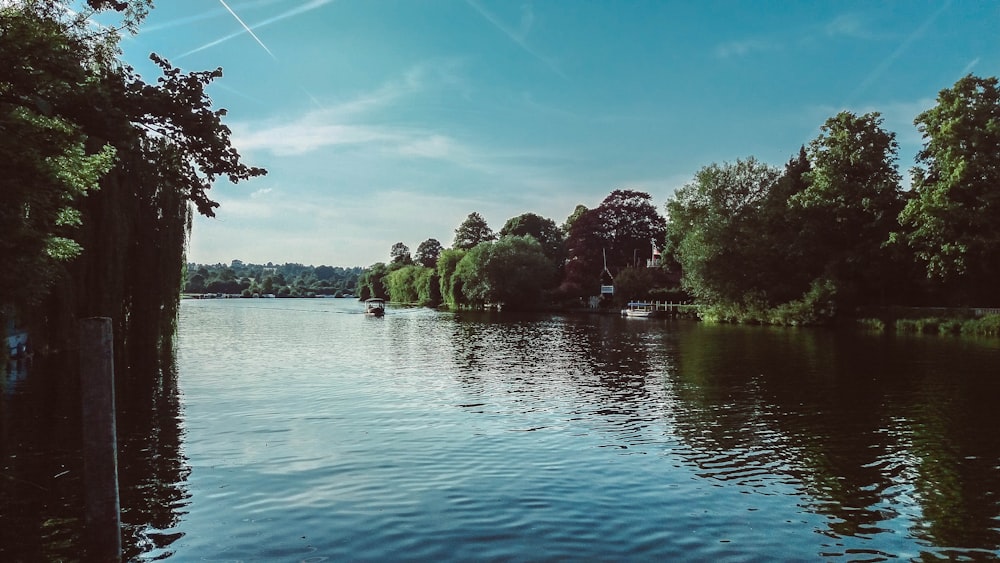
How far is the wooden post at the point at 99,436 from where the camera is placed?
842 cm

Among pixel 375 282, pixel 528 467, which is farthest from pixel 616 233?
pixel 528 467

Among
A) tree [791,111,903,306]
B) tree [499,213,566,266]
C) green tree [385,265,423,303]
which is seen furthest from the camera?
green tree [385,265,423,303]

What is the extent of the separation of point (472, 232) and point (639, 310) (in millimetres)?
73775

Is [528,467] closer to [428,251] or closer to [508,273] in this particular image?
[508,273]

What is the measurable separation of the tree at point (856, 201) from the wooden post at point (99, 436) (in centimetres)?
6348

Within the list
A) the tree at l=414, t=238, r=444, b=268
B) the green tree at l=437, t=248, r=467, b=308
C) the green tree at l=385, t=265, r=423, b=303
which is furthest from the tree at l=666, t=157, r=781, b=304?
the tree at l=414, t=238, r=444, b=268

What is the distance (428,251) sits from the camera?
17688 cm

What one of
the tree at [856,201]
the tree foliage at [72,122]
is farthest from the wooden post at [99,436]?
the tree at [856,201]

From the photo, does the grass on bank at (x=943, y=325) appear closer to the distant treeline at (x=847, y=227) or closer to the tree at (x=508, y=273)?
the distant treeline at (x=847, y=227)

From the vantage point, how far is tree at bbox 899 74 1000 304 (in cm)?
5084

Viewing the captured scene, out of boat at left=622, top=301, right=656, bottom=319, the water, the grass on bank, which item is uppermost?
boat at left=622, top=301, right=656, bottom=319

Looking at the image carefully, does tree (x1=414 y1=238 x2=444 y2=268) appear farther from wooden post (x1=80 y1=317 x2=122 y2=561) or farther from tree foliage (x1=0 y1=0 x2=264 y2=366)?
wooden post (x1=80 y1=317 x2=122 y2=561)

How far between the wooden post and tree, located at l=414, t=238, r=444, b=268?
166763 mm

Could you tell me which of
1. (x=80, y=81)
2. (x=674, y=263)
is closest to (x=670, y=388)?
(x=80, y=81)
